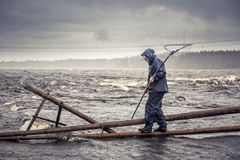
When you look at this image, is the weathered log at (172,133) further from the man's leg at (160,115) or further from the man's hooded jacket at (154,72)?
the man's hooded jacket at (154,72)

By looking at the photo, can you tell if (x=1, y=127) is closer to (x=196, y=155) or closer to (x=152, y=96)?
(x=152, y=96)

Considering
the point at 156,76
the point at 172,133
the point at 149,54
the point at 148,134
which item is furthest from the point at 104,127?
the point at 149,54

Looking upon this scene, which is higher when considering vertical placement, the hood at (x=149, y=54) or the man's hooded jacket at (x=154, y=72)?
the hood at (x=149, y=54)

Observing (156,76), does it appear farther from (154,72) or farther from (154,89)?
(154,89)

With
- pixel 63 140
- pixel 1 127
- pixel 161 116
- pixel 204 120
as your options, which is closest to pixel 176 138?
pixel 161 116

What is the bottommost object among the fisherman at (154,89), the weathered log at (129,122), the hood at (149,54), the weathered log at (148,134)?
the weathered log at (148,134)

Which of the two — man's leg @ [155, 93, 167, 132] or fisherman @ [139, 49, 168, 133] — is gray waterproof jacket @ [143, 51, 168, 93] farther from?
man's leg @ [155, 93, 167, 132]

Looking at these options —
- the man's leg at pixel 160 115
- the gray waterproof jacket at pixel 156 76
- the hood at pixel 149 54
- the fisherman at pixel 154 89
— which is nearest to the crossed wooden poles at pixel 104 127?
the man's leg at pixel 160 115

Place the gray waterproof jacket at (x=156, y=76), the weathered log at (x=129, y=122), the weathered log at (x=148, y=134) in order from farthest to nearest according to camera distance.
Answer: the weathered log at (x=148, y=134), the gray waterproof jacket at (x=156, y=76), the weathered log at (x=129, y=122)

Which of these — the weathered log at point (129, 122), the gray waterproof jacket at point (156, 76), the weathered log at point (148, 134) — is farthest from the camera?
the weathered log at point (148, 134)

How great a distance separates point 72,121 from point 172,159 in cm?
730

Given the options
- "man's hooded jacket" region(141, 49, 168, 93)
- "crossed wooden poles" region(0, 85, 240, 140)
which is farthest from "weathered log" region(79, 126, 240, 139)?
"man's hooded jacket" region(141, 49, 168, 93)

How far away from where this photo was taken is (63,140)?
953 cm

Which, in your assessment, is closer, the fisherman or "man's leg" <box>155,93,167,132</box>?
the fisherman
